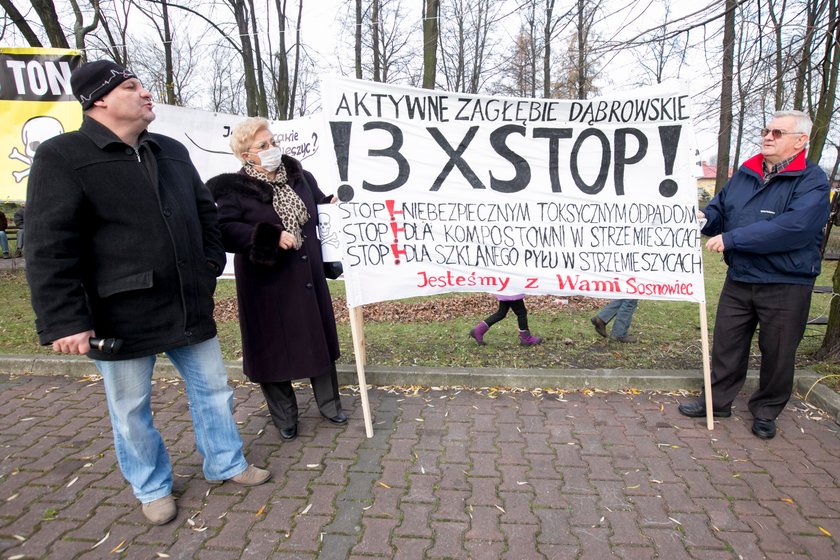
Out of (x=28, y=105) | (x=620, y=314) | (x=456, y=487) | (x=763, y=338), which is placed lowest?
(x=456, y=487)

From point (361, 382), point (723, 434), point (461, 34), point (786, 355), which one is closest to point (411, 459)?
point (361, 382)

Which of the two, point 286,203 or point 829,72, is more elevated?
point 829,72

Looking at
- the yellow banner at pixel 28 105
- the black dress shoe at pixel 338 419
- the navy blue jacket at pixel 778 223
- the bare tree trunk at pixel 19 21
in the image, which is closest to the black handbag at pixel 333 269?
the black dress shoe at pixel 338 419

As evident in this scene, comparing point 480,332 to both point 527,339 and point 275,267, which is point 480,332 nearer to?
point 527,339

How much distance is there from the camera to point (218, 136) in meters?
6.19

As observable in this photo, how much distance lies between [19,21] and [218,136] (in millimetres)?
6199

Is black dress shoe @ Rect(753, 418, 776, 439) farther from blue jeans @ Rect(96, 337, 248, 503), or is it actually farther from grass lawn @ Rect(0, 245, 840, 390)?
blue jeans @ Rect(96, 337, 248, 503)

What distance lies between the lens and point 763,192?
321 centimetres

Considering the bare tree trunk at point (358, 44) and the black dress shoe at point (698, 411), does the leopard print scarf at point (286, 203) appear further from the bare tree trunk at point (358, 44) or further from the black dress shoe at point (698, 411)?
the bare tree trunk at point (358, 44)

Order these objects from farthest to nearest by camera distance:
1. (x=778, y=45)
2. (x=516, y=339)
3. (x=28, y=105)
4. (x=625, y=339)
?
(x=28, y=105) → (x=516, y=339) → (x=625, y=339) → (x=778, y=45)

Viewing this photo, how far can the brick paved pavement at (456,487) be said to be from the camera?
235 centimetres

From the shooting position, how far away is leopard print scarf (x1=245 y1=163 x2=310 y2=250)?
10.2 feet

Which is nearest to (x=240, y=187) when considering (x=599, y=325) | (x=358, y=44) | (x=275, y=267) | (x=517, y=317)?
(x=275, y=267)

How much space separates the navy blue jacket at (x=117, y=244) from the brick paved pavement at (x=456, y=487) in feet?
3.03
